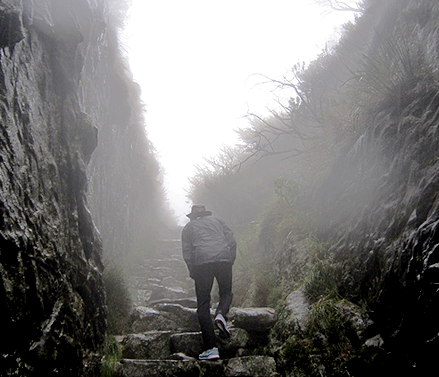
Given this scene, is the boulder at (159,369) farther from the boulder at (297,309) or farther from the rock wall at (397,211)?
the rock wall at (397,211)

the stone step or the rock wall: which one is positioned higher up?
the rock wall

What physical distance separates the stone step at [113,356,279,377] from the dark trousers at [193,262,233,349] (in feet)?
1.15

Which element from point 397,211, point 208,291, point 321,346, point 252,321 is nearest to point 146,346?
point 208,291

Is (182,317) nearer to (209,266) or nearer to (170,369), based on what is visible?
(209,266)

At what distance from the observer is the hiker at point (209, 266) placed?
3.96 meters

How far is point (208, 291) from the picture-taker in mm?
4184

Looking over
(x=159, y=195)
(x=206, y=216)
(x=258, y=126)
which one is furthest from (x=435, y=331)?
(x=159, y=195)

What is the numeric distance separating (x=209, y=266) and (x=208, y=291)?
0.34 m

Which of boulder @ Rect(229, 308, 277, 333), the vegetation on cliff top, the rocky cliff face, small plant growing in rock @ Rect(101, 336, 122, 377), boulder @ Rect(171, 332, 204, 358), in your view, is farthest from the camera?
boulder @ Rect(229, 308, 277, 333)

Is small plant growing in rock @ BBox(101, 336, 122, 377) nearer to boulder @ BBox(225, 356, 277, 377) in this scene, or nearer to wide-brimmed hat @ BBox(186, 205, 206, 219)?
boulder @ BBox(225, 356, 277, 377)

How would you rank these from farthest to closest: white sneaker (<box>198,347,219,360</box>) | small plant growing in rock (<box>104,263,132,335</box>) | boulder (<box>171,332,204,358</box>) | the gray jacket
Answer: small plant growing in rock (<box>104,263,132,335</box>), the gray jacket, boulder (<box>171,332,204,358</box>), white sneaker (<box>198,347,219,360</box>)

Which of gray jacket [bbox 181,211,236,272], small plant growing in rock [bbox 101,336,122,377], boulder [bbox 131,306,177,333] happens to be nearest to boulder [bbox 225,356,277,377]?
gray jacket [bbox 181,211,236,272]

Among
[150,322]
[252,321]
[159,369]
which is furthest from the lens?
[150,322]

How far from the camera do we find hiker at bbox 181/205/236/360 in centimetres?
396
